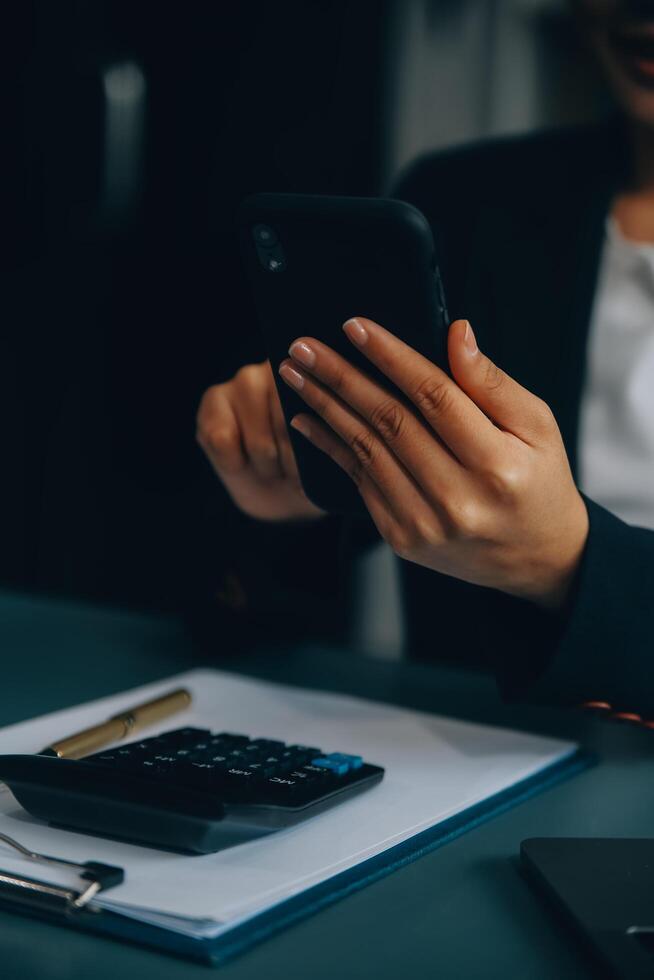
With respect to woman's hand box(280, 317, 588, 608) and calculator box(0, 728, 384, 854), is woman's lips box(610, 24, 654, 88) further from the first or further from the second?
calculator box(0, 728, 384, 854)

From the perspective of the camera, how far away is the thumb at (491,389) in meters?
0.51

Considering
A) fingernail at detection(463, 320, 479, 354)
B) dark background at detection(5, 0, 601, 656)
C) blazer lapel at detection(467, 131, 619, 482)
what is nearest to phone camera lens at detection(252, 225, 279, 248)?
fingernail at detection(463, 320, 479, 354)

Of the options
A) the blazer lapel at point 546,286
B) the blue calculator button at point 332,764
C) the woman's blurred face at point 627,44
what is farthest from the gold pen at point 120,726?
the woman's blurred face at point 627,44

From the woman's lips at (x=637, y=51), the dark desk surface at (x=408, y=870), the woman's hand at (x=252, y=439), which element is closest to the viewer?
the dark desk surface at (x=408, y=870)

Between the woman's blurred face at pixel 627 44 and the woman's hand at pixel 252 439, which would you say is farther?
the woman's blurred face at pixel 627 44

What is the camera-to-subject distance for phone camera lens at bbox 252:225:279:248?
535mm

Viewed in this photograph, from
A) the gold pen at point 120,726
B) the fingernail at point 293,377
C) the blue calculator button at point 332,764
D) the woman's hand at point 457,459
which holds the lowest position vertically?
the blue calculator button at point 332,764

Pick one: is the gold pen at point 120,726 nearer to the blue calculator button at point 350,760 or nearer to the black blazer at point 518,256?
the blue calculator button at point 350,760

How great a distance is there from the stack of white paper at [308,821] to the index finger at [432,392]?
0.50ft

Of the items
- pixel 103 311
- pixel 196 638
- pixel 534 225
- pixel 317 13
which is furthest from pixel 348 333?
pixel 317 13

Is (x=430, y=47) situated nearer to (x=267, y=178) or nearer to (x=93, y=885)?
(x=267, y=178)

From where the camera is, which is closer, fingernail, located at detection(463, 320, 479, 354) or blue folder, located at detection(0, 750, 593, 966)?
blue folder, located at detection(0, 750, 593, 966)

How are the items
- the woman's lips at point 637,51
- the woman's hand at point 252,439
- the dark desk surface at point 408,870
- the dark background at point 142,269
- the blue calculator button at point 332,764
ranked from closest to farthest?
the dark desk surface at point 408,870 → the blue calculator button at point 332,764 → the woman's hand at point 252,439 → the woman's lips at point 637,51 → the dark background at point 142,269

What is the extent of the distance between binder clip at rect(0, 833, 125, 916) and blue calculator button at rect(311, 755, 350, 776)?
0.37ft
